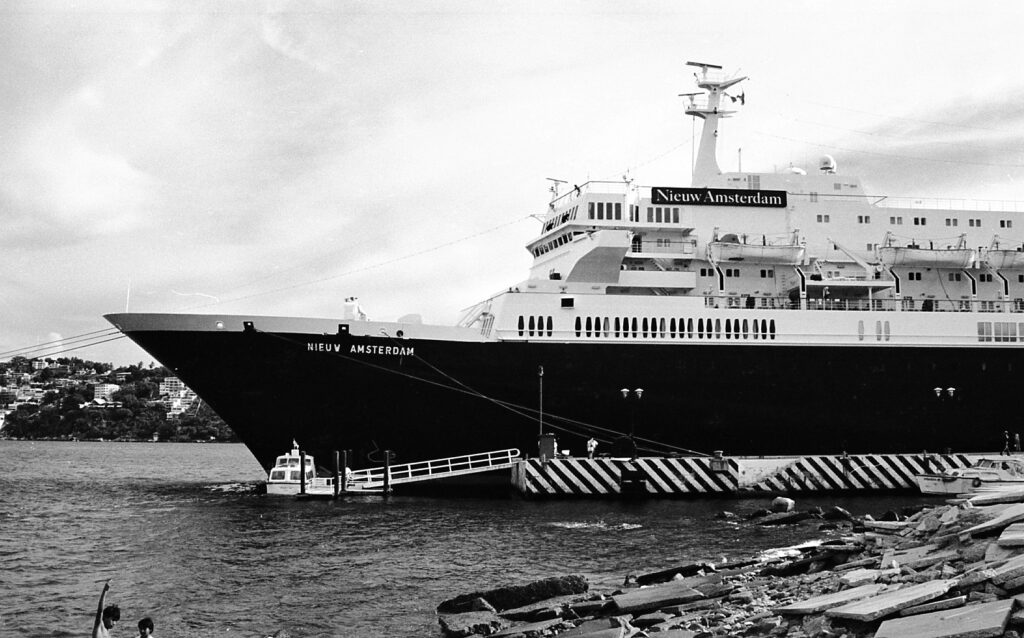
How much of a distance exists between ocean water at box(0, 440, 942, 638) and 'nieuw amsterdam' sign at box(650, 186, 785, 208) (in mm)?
10928

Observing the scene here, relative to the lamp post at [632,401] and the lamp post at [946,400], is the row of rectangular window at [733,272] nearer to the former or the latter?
the lamp post at [632,401]

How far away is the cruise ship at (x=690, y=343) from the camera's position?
92.3 ft

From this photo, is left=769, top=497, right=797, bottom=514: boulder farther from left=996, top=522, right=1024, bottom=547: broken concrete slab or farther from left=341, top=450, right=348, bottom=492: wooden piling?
left=996, top=522, right=1024, bottom=547: broken concrete slab

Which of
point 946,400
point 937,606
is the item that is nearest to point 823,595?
point 937,606

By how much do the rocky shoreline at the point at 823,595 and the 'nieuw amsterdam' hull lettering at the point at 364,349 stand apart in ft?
45.7

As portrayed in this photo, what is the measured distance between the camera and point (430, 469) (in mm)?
28500

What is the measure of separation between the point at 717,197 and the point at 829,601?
80.6 ft

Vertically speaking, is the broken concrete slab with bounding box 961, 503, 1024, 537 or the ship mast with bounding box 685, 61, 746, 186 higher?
the ship mast with bounding box 685, 61, 746, 186

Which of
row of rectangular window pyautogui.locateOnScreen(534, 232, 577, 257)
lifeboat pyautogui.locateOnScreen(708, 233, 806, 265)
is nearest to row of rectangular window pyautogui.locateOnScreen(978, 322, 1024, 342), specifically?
lifeboat pyautogui.locateOnScreen(708, 233, 806, 265)

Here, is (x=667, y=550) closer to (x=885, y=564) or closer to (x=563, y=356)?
(x=885, y=564)

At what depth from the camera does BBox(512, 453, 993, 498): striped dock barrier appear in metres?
27.7

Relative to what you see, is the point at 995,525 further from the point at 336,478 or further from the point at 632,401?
the point at 336,478

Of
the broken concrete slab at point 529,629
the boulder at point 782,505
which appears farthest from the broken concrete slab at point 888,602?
the boulder at point 782,505

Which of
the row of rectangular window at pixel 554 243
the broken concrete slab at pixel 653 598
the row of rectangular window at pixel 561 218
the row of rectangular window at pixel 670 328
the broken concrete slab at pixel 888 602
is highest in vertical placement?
the row of rectangular window at pixel 561 218
